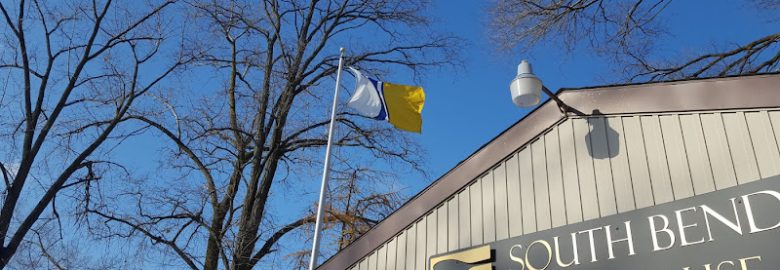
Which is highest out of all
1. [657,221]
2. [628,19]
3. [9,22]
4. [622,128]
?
[9,22]

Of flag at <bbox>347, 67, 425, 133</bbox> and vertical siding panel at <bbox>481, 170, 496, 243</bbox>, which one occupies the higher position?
flag at <bbox>347, 67, 425, 133</bbox>

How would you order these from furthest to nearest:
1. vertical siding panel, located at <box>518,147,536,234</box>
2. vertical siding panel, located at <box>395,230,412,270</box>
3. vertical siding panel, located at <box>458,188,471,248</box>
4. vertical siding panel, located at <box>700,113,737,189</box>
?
vertical siding panel, located at <box>395,230,412,270</box>, vertical siding panel, located at <box>458,188,471,248</box>, vertical siding panel, located at <box>518,147,536,234</box>, vertical siding panel, located at <box>700,113,737,189</box>

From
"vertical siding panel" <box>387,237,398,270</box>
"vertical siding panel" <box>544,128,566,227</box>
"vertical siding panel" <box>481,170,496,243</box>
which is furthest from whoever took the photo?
"vertical siding panel" <box>387,237,398,270</box>

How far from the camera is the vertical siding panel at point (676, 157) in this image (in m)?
4.73

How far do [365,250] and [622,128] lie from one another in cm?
297

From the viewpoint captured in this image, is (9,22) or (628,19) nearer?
(628,19)

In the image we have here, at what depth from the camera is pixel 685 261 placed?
4.49 metres

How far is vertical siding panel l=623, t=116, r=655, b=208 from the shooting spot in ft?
16.1

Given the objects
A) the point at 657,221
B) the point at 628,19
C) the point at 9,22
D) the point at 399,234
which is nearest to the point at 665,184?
the point at 657,221

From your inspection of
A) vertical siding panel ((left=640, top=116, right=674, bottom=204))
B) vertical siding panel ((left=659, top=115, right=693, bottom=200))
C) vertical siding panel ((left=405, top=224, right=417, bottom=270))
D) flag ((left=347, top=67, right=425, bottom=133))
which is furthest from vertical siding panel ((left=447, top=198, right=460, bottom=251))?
flag ((left=347, top=67, right=425, bottom=133))

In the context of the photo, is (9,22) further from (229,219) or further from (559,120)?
(559,120)

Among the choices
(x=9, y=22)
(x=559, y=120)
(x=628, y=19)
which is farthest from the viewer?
(x=9, y=22)

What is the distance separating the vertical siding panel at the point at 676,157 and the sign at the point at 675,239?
11cm

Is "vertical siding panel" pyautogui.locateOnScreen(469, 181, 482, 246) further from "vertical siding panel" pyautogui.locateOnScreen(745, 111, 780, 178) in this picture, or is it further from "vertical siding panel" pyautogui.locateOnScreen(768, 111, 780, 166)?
"vertical siding panel" pyautogui.locateOnScreen(768, 111, 780, 166)
